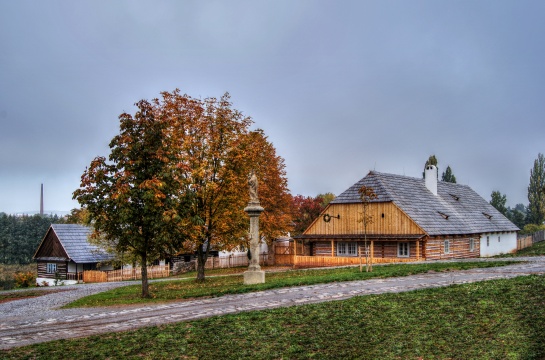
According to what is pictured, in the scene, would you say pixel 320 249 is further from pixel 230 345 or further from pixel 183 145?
pixel 230 345

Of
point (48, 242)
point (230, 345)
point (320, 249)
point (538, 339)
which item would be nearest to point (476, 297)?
point (538, 339)

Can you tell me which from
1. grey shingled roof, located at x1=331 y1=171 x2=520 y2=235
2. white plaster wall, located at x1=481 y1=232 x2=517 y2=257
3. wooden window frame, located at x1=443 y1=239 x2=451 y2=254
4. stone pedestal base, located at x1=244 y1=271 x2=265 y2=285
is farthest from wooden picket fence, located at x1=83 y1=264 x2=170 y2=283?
white plaster wall, located at x1=481 y1=232 x2=517 y2=257

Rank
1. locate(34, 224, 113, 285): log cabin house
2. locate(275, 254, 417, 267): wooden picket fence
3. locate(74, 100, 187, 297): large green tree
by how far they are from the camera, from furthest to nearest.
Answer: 1. locate(34, 224, 113, 285): log cabin house
2. locate(275, 254, 417, 267): wooden picket fence
3. locate(74, 100, 187, 297): large green tree

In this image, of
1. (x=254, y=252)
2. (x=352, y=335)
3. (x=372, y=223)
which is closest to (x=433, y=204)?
(x=372, y=223)

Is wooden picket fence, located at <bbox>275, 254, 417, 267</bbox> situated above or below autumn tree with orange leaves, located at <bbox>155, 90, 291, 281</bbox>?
below

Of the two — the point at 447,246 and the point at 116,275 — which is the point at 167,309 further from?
the point at 116,275

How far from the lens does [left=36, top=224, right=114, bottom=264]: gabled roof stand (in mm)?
47000

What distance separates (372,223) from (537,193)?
6740cm

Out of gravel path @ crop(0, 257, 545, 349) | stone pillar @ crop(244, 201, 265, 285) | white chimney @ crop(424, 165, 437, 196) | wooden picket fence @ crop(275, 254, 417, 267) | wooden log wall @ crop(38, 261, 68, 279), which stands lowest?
wooden log wall @ crop(38, 261, 68, 279)

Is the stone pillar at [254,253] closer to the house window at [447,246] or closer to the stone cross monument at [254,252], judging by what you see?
the stone cross monument at [254,252]

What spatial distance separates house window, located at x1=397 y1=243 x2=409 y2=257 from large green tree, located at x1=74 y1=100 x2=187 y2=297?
23.1 m

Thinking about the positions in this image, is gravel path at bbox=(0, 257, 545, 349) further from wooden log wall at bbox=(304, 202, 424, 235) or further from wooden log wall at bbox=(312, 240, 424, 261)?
wooden log wall at bbox=(304, 202, 424, 235)

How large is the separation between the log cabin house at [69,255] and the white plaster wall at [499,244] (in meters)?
35.5

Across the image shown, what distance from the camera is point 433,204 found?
4322 cm
